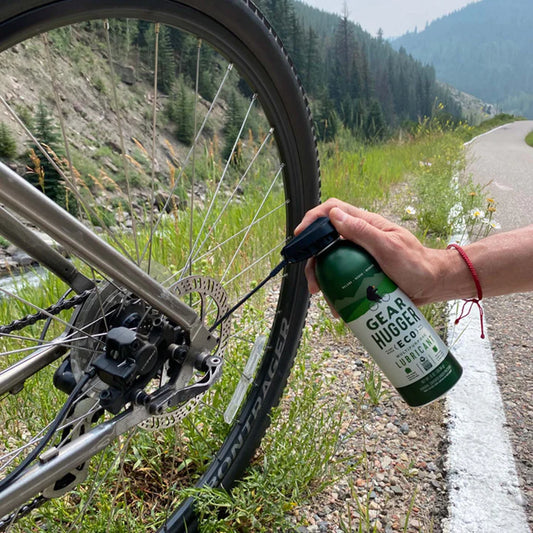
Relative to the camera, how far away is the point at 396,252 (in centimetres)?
137

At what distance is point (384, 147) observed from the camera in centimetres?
1045

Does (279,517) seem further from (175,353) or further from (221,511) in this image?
(175,353)

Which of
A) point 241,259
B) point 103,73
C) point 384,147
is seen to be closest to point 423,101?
point 103,73

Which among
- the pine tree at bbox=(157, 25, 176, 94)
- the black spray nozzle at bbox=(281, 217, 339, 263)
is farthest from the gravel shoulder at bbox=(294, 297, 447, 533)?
the pine tree at bbox=(157, 25, 176, 94)

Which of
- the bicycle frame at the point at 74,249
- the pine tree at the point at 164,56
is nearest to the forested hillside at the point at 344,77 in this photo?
the pine tree at the point at 164,56

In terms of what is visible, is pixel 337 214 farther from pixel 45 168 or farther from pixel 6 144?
pixel 6 144

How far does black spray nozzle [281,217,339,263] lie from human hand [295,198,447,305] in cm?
2

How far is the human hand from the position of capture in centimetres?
136

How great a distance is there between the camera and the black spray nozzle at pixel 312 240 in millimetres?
1367

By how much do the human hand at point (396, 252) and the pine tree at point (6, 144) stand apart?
38.5 ft

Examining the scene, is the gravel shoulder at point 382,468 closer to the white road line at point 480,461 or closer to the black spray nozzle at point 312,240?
the white road line at point 480,461

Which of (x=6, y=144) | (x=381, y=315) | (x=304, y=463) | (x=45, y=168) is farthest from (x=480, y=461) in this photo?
(x=6, y=144)

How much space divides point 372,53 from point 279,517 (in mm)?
96627

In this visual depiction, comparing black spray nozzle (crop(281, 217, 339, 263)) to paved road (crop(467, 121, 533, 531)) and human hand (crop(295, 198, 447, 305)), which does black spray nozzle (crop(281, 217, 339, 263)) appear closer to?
human hand (crop(295, 198, 447, 305))
